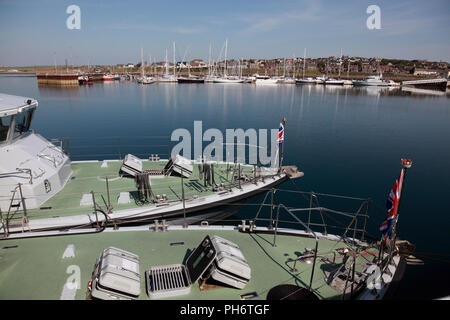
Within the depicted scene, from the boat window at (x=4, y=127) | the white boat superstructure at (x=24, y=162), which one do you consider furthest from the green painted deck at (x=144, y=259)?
the boat window at (x=4, y=127)

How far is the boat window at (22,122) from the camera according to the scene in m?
9.95

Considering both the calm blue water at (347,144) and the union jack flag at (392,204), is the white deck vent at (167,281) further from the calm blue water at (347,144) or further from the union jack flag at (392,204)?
the calm blue water at (347,144)

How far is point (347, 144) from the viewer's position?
1059 inches

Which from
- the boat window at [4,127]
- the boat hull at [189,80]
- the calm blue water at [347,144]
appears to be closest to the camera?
the boat window at [4,127]

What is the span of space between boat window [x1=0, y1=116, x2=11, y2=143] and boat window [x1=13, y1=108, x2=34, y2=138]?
42cm

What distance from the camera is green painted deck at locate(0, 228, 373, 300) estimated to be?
5141 millimetres

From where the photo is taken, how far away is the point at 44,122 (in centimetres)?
3544

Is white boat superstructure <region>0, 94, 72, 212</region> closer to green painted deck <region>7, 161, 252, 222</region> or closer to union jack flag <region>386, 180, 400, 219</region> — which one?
green painted deck <region>7, 161, 252, 222</region>

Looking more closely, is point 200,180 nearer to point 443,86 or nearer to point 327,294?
point 327,294

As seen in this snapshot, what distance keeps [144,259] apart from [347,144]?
82.3 feet

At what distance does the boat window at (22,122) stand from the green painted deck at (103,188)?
2413 millimetres

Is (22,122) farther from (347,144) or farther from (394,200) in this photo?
(347,144)

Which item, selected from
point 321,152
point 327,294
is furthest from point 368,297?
point 321,152

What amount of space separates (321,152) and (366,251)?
731 inches
